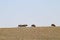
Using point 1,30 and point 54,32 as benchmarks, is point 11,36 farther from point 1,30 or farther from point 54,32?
point 54,32

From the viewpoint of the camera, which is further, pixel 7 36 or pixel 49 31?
pixel 49 31

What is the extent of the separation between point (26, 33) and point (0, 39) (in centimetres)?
174

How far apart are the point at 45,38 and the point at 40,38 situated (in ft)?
0.94

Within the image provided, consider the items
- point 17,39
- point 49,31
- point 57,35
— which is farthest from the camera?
point 49,31

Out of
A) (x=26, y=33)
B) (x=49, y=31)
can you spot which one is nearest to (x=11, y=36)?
(x=26, y=33)

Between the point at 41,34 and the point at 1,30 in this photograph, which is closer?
the point at 41,34

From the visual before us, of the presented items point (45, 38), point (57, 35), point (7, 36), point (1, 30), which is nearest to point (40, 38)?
point (45, 38)

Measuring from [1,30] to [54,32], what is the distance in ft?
11.0

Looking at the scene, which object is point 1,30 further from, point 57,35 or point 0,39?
point 57,35

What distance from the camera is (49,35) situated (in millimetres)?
11141

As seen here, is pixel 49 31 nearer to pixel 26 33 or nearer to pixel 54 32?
pixel 54 32

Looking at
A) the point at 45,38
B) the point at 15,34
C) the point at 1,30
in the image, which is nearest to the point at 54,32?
the point at 45,38

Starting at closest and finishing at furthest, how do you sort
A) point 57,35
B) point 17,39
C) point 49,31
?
point 17,39 → point 57,35 → point 49,31

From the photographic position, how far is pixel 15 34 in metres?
11.3
